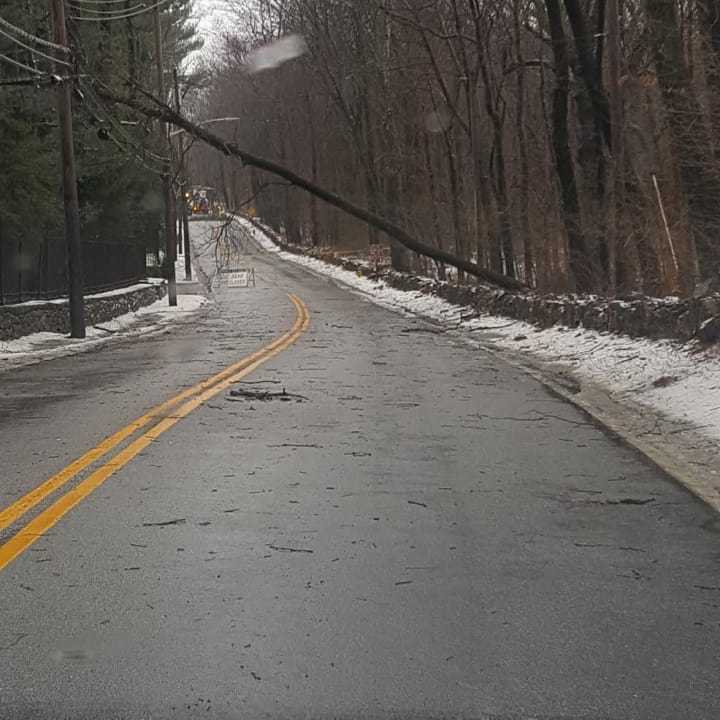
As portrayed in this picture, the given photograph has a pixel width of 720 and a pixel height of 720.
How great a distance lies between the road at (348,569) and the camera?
159 inches

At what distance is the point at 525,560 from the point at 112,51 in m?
24.4

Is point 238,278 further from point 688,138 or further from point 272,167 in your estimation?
point 688,138

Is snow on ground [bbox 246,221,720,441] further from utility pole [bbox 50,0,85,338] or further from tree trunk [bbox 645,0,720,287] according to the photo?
utility pole [bbox 50,0,85,338]

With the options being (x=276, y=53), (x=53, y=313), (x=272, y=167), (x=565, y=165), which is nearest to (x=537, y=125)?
(x=565, y=165)

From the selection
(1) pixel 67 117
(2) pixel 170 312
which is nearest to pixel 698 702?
(1) pixel 67 117

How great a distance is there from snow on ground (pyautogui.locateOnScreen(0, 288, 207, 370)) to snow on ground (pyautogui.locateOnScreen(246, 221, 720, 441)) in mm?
8216

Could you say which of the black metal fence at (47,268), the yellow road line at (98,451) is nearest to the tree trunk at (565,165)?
the yellow road line at (98,451)

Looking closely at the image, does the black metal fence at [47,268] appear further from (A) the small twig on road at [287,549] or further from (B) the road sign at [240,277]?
(B) the road sign at [240,277]

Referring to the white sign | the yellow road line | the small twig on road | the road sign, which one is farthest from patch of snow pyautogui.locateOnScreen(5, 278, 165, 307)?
the small twig on road

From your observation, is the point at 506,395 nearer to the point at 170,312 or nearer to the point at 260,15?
the point at 170,312

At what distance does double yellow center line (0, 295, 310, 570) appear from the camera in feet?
20.7

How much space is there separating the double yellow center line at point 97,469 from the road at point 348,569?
0.03m

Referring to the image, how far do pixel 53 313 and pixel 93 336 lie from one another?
3.37 feet

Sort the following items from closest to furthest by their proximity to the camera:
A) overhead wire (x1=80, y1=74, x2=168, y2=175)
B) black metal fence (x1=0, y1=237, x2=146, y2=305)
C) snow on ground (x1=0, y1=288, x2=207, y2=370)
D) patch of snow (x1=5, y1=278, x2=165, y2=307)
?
snow on ground (x1=0, y1=288, x2=207, y2=370) < black metal fence (x1=0, y1=237, x2=146, y2=305) < patch of snow (x1=5, y1=278, x2=165, y2=307) < overhead wire (x1=80, y1=74, x2=168, y2=175)
